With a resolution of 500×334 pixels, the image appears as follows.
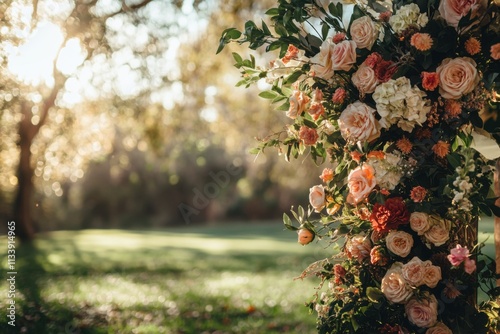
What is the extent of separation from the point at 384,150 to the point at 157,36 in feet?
21.4

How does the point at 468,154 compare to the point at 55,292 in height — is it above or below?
above

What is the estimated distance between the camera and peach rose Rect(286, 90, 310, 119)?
2777 millimetres

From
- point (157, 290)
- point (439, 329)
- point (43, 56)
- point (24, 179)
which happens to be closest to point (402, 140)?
point (439, 329)

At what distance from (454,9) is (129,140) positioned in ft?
35.7

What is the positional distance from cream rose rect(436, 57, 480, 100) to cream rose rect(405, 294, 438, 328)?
3.05 feet

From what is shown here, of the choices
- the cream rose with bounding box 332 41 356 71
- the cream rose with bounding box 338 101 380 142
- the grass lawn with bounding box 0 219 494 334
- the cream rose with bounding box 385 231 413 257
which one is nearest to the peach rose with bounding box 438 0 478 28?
the cream rose with bounding box 332 41 356 71

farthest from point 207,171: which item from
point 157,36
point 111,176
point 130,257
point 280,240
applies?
point 157,36

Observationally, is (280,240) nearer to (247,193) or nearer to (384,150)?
(247,193)

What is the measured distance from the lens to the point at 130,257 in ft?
40.4

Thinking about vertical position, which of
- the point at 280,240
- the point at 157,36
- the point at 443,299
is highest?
the point at 157,36

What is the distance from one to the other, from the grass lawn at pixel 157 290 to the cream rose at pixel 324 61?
254 centimetres

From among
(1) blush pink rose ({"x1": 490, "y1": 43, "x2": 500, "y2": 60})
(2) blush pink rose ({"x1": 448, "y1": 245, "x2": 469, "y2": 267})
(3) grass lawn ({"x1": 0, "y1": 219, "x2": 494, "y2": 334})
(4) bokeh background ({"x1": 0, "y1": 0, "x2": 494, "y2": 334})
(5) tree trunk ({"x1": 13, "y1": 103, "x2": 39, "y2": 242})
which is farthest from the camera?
(5) tree trunk ({"x1": 13, "y1": 103, "x2": 39, "y2": 242})

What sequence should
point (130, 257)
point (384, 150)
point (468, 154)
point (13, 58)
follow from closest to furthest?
1. point (468, 154)
2. point (384, 150)
3. point (13, 58)
4. point (130, 257)

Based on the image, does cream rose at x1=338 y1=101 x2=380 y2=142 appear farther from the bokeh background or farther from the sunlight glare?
the sunlight glare
